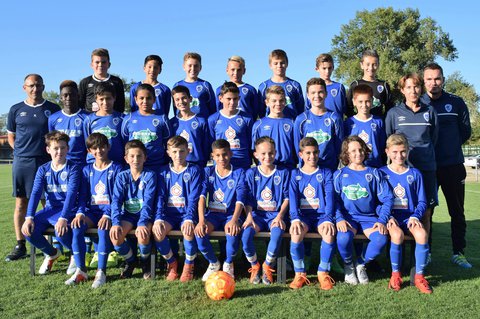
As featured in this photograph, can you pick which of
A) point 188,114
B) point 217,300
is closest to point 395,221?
point 217,300

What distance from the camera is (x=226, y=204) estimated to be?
4.80 meters

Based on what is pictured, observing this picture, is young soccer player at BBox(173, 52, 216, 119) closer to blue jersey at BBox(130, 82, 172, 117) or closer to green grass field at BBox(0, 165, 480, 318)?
blue jersey at BBox(130, 82, 172, 117)

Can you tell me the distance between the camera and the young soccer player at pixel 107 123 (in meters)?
5.27

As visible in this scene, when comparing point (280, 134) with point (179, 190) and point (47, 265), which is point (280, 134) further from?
point (47, 265)

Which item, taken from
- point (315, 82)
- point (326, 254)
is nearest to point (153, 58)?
point (315, 82)

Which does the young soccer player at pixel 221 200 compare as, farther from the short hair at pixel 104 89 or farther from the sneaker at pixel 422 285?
the sneaker at pixel 422 285

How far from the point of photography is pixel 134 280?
180 inches

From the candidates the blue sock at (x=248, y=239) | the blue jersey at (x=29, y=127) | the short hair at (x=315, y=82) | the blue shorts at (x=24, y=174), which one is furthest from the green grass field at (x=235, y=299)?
the short hair at (x=315, y=82)

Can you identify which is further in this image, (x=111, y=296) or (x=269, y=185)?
(x=269, y=185)

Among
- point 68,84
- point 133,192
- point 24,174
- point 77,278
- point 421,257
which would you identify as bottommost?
point 77,278

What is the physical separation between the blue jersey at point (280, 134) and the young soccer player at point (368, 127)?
0.72 m

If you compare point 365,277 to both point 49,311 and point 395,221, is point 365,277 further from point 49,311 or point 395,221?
point 49,311

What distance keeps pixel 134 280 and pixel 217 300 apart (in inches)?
45.9

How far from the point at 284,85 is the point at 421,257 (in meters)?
2.92
